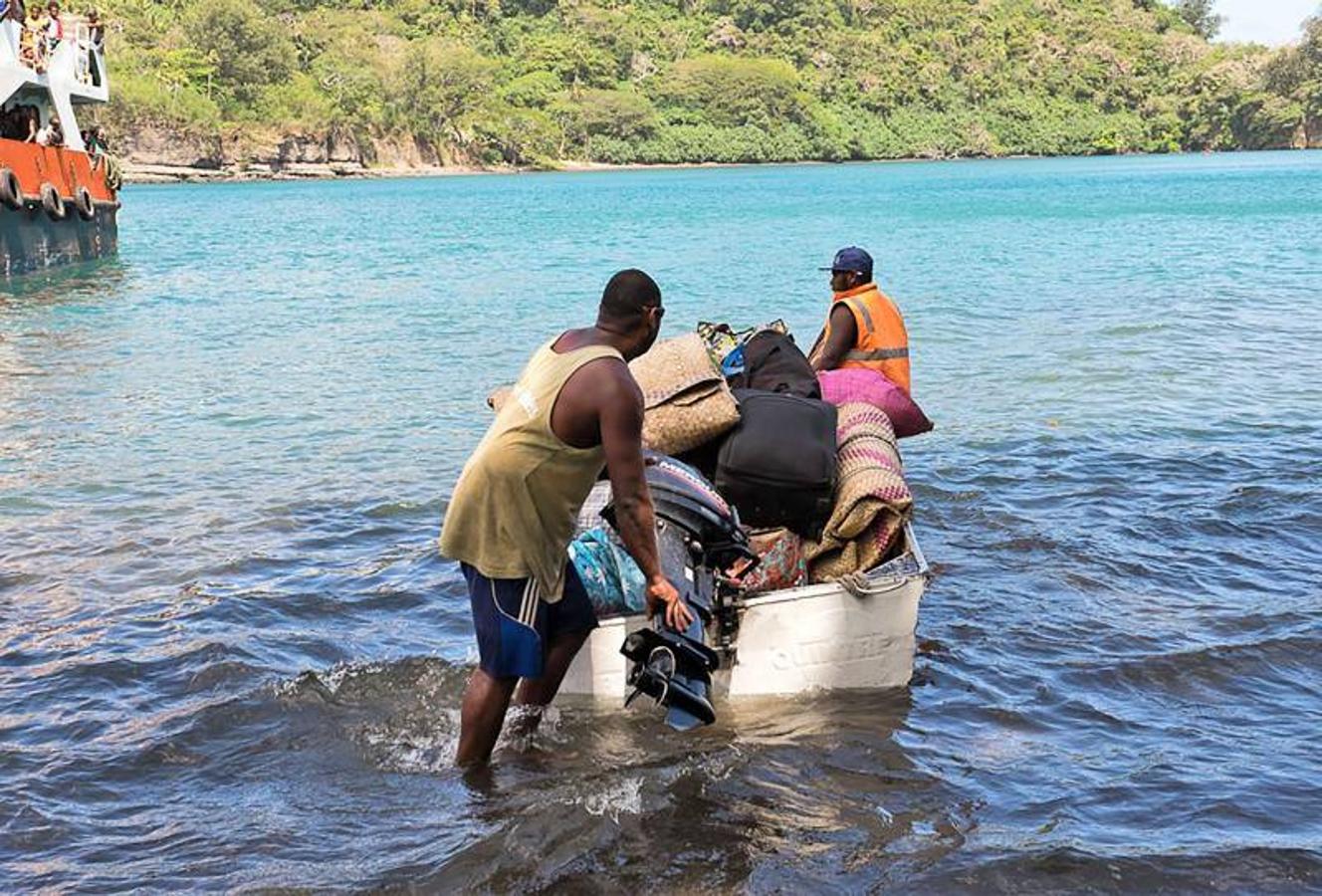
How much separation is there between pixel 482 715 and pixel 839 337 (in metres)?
3.38

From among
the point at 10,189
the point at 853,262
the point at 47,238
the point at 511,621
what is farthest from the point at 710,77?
the point at 511,621

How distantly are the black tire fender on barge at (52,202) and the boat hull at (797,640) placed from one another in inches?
933

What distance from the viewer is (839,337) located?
7605 mm

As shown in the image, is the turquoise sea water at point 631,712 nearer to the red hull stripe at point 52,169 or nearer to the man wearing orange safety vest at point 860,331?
the man wearing orange safety vest at point 860,331

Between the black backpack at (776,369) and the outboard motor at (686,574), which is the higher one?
the black backpack at (776,369)

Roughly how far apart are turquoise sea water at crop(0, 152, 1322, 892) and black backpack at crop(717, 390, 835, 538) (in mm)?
828

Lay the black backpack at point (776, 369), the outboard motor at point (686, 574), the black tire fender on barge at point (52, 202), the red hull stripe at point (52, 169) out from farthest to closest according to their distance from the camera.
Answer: the black tire fender on barge at point (52, 202) → the red hull stripe at point (52, 169) → the black backpack at point (776, 369) → the outboard motor at point (686, 574)

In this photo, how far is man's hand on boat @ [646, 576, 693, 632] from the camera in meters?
4.75

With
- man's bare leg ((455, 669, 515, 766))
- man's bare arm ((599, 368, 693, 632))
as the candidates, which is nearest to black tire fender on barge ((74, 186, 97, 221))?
man's bare leg ((455, 669, 515, 766))

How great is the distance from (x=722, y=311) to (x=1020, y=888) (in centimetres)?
1837

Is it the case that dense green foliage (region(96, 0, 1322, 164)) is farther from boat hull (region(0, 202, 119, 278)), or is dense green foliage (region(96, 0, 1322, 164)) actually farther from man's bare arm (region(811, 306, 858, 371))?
man's bare arm (region(811, 306, 858, 371))

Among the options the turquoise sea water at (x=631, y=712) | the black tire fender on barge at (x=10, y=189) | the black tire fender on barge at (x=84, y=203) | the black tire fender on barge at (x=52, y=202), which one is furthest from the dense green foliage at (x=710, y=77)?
the turquoise sea water at (x=631, y=712)

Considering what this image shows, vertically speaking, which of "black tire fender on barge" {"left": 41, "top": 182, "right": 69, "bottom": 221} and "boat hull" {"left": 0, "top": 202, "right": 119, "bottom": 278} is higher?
"black tire fender on barge" {"left": 41, "top": 182, "right": 69, "bottom": 221}

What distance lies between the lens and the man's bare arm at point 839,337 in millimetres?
7602
